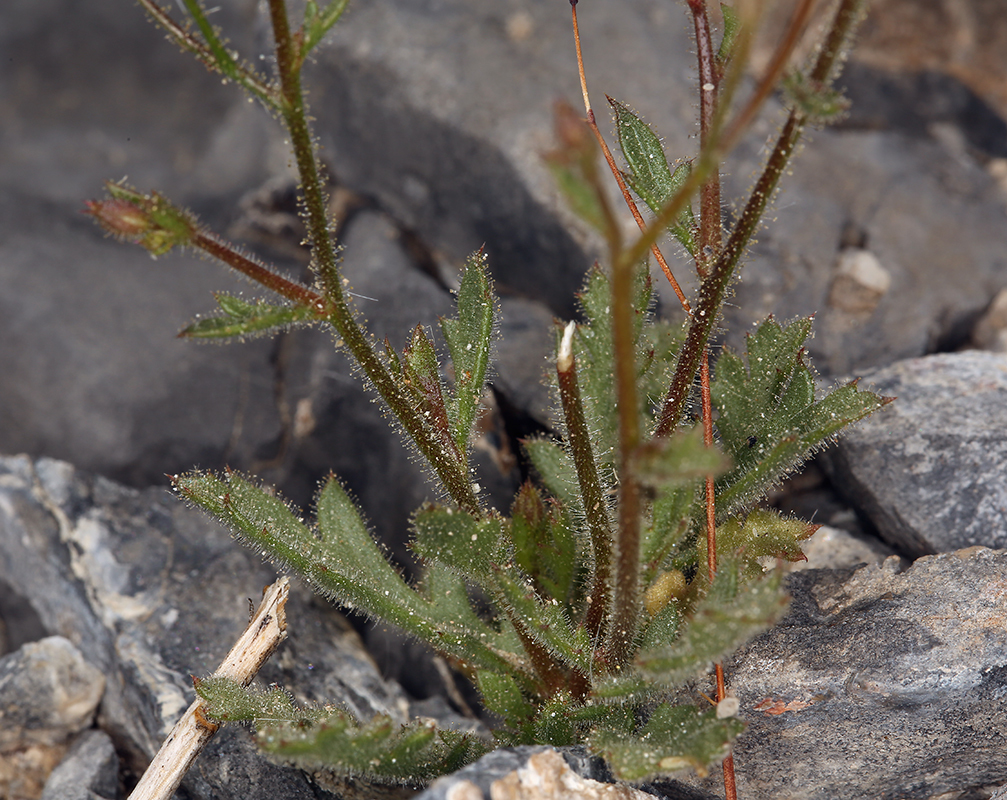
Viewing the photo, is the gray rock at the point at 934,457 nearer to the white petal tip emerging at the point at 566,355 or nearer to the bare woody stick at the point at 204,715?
the white petal tip emerging at the point at 566,355

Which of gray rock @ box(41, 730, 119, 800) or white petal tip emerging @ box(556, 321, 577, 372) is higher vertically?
white petal tip emerging @ box(556, 321, 577, 372)

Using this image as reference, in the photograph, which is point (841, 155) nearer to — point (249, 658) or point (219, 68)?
point (219, 68)

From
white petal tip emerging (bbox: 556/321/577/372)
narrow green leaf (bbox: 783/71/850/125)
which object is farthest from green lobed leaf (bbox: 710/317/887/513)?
narrow green leaf (bbox: 783/71/850/125)

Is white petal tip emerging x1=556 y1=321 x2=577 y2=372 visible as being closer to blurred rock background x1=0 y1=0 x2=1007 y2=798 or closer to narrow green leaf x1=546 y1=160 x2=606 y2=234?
narrow green leaf x1=546 y1=160 x2=606 y2=234

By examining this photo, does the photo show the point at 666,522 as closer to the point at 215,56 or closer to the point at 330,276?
the point at 330,276

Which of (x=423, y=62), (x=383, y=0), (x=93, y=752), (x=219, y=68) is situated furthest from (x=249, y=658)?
(x=383, y=0)

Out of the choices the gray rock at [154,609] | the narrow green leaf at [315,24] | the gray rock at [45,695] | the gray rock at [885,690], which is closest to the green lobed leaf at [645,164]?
the narrow green leaf at [315,24]
